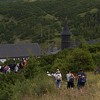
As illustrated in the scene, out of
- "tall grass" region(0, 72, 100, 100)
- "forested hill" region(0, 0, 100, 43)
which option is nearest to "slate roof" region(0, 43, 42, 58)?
"forested hill" region(0, 0, 100, 43)

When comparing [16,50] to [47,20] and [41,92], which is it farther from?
[47,20]

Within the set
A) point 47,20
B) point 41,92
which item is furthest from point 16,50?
point 47,20

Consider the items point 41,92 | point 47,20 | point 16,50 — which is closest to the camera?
point 41,92

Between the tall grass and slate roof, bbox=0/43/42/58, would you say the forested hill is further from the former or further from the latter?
the tall grass

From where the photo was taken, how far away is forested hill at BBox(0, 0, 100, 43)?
132 m

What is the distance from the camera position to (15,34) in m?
142

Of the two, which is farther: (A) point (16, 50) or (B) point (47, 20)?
(B) point (47, 20)

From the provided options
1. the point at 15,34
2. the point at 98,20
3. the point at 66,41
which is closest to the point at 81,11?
the point at 98,20

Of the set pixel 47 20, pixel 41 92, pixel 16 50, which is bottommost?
pixel 47 20

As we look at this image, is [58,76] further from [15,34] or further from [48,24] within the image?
[48,24]

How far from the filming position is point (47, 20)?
514 feet

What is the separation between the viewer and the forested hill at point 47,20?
131625 millimetres

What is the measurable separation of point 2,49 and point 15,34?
59523 millimetres

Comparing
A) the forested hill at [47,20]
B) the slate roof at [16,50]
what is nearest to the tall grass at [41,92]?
the slate roof at [16,50]
